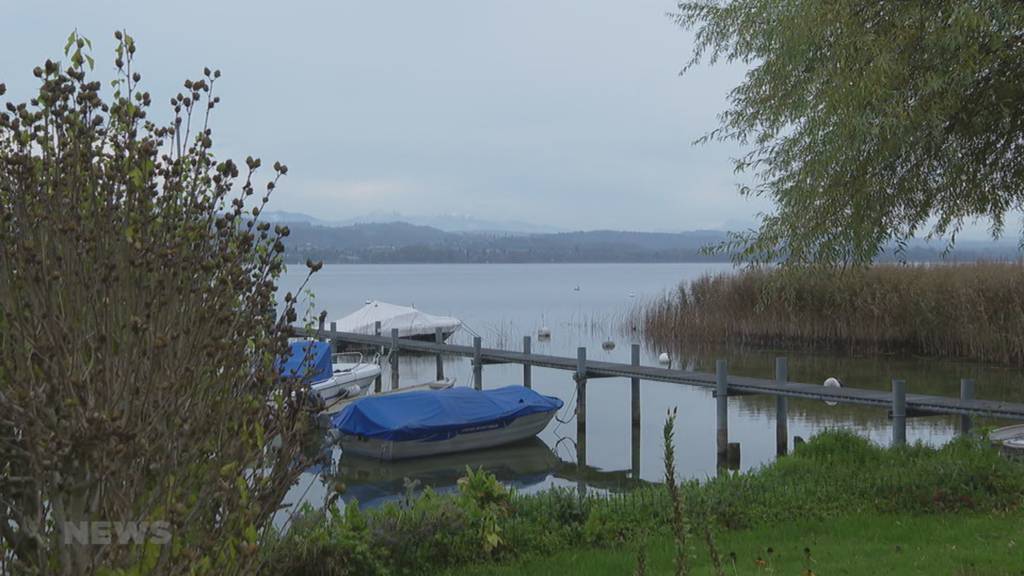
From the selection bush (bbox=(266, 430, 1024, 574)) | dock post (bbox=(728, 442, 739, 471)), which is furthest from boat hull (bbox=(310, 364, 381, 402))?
bush (bbox=(266, 430, 1024, 574))

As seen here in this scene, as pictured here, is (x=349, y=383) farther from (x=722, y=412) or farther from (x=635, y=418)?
(x=722, y=412)

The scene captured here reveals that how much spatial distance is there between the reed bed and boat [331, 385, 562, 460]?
9459 millimetres

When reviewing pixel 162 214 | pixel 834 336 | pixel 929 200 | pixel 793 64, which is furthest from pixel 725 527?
pixel 834 336

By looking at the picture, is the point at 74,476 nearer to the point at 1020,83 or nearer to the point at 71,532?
the point at 71,532

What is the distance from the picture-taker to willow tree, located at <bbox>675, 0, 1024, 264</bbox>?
9.14 m

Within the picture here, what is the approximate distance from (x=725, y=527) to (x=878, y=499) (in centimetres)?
172

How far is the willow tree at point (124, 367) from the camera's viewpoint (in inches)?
139

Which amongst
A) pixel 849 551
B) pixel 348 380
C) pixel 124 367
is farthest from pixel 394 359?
pixel 124 367

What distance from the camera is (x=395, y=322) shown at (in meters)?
43.1

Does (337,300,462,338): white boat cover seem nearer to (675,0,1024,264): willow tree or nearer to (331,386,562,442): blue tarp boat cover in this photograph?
(331,386,562,442): blue tarp boat cover

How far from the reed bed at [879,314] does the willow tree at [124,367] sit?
24306 millimetres

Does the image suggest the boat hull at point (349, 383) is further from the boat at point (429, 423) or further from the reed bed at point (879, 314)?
the reed bed at point (879, 314)

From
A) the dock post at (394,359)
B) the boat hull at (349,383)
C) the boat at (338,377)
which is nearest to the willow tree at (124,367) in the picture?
the boat at (338,377)

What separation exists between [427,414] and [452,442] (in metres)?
0.87
